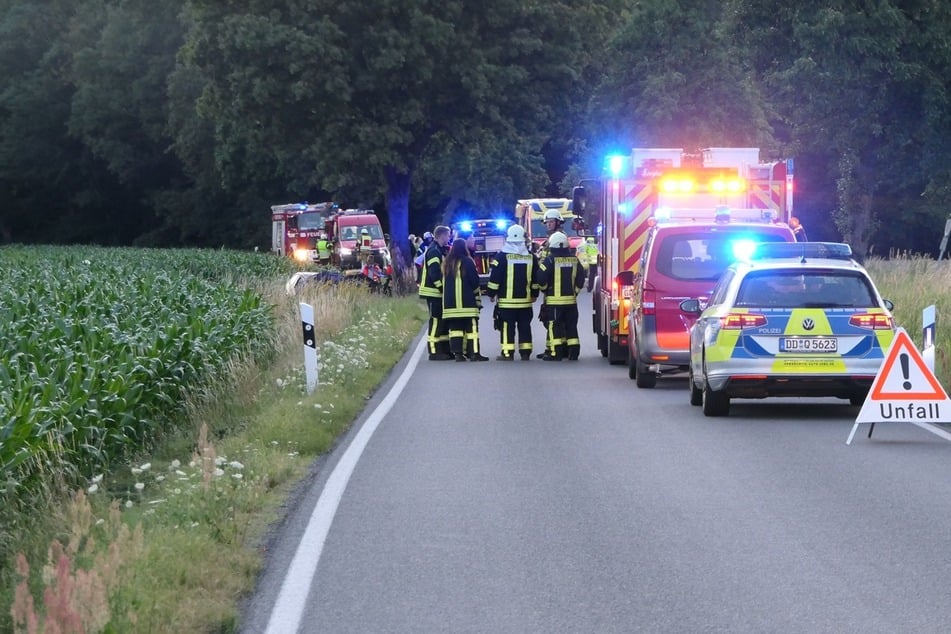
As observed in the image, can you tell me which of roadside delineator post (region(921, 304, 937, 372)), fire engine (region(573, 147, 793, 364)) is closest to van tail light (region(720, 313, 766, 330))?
roadside delineator post (region(921, 304, 937, 372))

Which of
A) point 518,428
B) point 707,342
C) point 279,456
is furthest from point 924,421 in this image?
point 279,456

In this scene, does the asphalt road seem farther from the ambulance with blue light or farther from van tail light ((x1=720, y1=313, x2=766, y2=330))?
the ambulance with blue light

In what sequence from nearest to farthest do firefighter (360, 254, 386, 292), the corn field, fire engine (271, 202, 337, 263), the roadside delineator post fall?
the corn field
the roadside delineator post
firefighter (360, 254, 386, 292)
fire engine (271, 202, 337, 263)

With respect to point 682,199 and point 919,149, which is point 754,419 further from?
point 919,149

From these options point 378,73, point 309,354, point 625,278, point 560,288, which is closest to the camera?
point 309,354

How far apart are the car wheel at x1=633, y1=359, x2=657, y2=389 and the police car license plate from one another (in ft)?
12.7

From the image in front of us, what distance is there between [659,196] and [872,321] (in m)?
7.63

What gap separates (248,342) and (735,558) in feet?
38.6

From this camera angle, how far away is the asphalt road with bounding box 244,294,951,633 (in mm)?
7387

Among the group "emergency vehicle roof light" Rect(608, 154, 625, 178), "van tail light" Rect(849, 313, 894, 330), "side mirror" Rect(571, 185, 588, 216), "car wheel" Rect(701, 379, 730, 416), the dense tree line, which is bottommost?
"car wheel" Rect(701, 379, 730, 416)

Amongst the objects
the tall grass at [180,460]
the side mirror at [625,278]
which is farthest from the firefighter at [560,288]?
A: the side mirror at [625,278]

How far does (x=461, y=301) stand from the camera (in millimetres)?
23141

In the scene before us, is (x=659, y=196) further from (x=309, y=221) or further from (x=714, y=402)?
(x=309, y=221)

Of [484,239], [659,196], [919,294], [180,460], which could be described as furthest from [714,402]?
[484,239]
